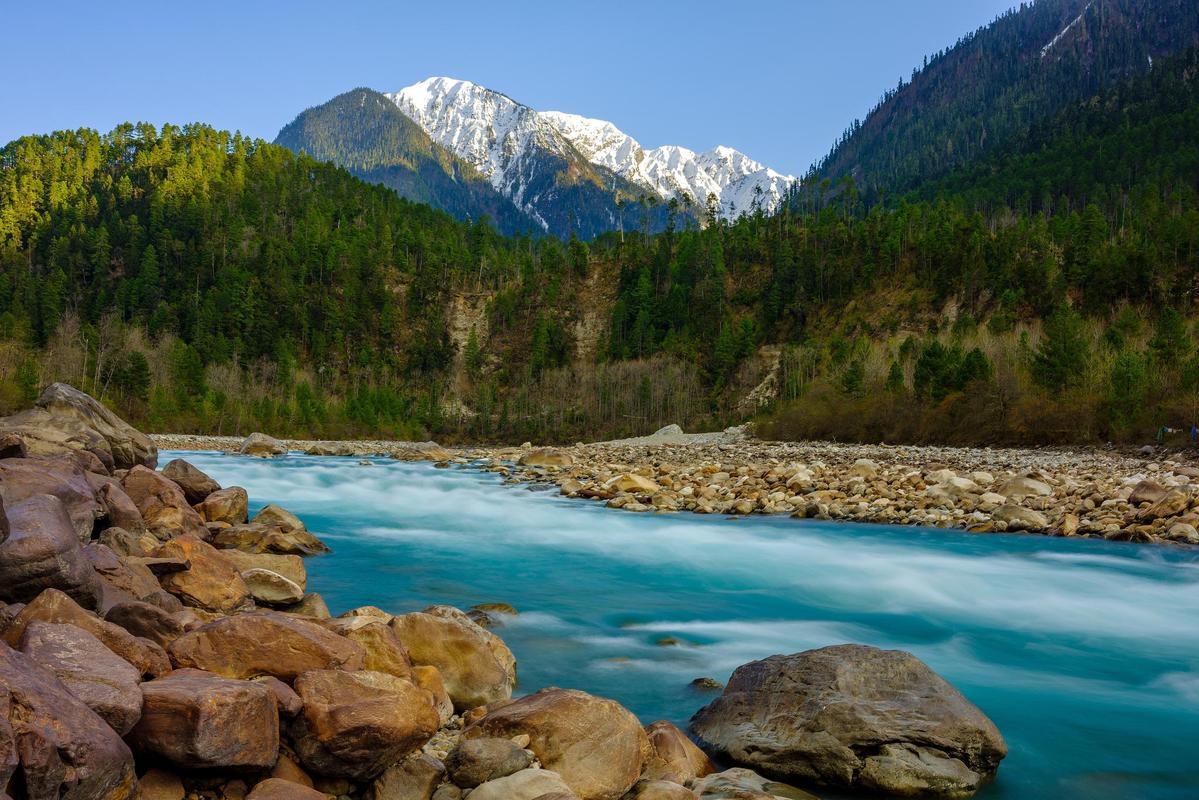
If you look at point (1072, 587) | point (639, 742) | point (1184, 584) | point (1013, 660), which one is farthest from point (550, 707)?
point (1184, 584)

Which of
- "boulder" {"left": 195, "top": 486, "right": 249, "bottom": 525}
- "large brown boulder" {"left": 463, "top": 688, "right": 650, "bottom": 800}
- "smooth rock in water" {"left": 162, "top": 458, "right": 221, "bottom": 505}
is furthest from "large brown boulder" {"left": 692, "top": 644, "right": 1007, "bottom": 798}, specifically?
"smooth rock in water" {"left": 162, "top": 458, "right": 221, "bottom": 505}

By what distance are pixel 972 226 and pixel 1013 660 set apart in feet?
316

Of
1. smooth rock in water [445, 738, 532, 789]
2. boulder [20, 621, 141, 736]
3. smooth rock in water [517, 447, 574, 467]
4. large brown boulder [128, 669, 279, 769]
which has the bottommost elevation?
smooth rock in water [517, 447, 574, 467]

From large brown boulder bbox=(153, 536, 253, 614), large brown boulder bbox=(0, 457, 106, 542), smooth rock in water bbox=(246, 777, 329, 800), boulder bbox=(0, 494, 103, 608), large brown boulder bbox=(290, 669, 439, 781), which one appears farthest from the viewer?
large brown boulder bbox=(0, 457, 106, 542)

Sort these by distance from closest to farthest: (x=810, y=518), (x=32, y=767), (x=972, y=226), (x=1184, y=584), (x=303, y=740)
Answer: (x=32, y=767)
(x=303, y=740)
(x=1184, y=584)
(x=810, y=518)
(x=972, y=226)

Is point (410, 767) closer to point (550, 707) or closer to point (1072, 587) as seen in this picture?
point (550, 707)

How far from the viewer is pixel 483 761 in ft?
17.2

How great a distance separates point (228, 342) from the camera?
400 ft

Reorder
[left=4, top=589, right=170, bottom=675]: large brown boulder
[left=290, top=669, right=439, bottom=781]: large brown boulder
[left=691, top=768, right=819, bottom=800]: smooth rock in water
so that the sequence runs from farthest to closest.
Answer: [left=4, top=589, right=170, bottom=675]: large brown boulder, [left=691, top=768, right=819, bottom=800]: smooth rock in water, [left=290, top=669, right=439, bottom=781]: large brown boulder

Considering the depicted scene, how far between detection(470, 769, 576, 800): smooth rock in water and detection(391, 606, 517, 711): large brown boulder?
213cm

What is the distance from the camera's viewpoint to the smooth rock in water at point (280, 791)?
458 cm

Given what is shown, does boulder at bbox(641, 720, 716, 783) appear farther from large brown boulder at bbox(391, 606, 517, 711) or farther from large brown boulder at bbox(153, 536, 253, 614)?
large brown boulder at bbox(153, 536, 253, 614)

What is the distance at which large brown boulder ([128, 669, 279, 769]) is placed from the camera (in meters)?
4.50

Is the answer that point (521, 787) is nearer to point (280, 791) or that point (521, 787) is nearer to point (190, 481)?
point (280, 791)
